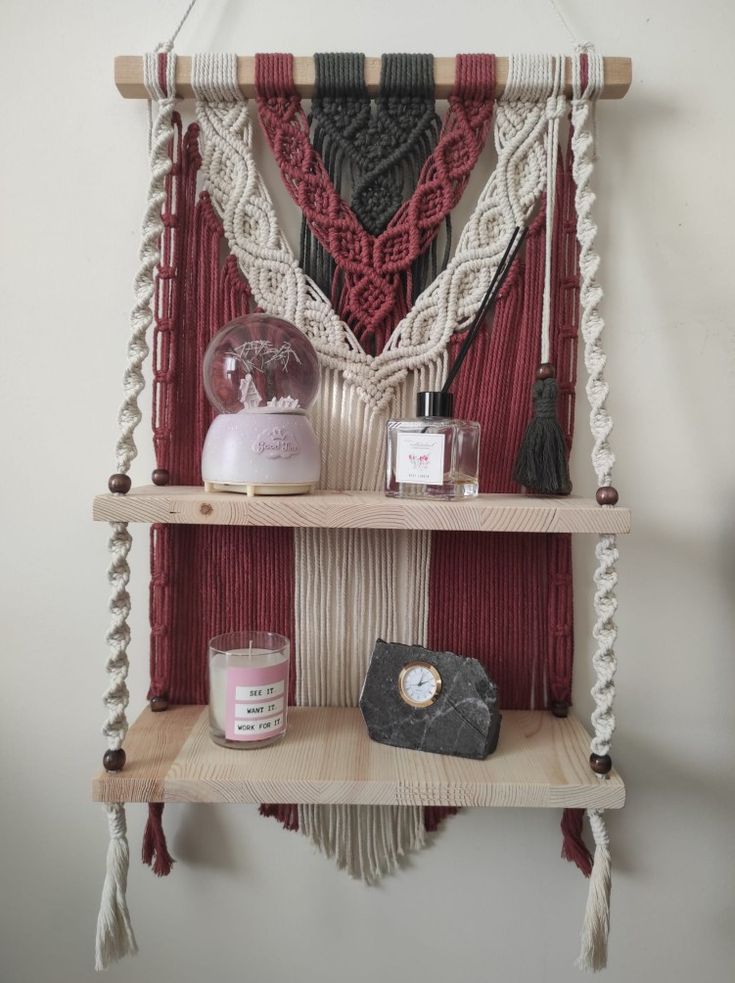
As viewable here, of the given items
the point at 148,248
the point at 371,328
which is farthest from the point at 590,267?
the point at 148,248

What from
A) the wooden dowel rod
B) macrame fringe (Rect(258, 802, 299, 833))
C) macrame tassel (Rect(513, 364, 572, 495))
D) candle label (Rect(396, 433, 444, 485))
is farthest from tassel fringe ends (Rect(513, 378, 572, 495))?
macrame fringe (Rect(258, 802, 299, 833))

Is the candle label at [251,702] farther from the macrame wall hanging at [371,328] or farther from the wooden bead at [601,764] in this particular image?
the wooden bead at [601,764]

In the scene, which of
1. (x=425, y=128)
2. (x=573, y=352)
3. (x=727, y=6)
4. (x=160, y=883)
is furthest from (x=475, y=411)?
(x=160, y=883)

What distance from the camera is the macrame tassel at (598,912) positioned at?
0.61 meters

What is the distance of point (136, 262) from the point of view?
28.7 inches

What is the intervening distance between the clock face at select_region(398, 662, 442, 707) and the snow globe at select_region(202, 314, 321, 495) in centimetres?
21

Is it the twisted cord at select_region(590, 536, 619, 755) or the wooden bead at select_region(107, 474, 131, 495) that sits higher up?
the wooden bead at select_region(107, 474, 131, 495)

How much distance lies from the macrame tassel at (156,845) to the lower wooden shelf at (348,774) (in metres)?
0.12

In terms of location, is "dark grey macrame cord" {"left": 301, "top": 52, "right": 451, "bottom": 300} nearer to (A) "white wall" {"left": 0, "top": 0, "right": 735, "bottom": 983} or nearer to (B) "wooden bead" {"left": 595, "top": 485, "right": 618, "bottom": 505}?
(A) "white wall" {"left": 0, "top": 0, "right": 735, "bottom": 983}

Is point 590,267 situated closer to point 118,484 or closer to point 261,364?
point 261,364

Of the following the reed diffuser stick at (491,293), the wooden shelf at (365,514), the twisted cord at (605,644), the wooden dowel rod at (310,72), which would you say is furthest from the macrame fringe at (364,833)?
the wooden dowel rod at (310,72)

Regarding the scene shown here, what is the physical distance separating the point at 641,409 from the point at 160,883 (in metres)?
0.78

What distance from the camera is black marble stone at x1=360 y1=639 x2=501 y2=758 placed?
24.8 inches

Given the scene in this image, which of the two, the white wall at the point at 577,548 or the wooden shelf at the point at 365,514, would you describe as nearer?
the wooden shelf at the point at 365,514
